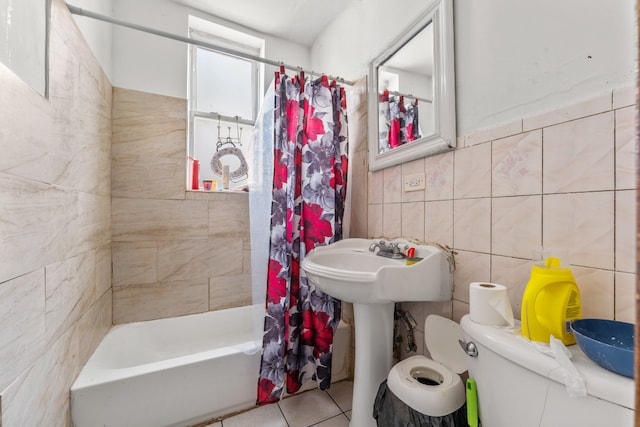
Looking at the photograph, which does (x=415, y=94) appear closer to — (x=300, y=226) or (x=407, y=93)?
(x=407, y=93)

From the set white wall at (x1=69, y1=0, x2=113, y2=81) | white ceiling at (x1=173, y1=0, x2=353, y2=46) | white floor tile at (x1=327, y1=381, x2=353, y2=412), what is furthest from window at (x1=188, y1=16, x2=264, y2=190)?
white floor tile at (x1=327, y1=381, x2=353, y2=412)

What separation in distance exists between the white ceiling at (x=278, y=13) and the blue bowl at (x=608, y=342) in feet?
6.76

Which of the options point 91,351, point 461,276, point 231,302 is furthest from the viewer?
point 231,302

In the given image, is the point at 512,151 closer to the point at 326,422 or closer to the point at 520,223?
the point at 520,223

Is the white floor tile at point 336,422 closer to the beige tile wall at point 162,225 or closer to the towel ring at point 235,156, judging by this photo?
the beige tile wall at point 162,225

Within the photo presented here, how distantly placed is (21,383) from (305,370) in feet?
3.63

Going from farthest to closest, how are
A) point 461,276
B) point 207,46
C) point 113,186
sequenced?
point 113,186, point 207,46, point 461,276

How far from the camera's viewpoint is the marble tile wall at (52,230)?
2.17ft

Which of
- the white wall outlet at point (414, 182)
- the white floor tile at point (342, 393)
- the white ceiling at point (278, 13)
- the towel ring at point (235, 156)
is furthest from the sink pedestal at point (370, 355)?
the white ceiling at point (278, 13)

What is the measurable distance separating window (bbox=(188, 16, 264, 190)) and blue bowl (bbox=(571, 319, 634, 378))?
190 centimetres

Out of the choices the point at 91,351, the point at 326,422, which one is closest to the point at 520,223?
the point at 326,422

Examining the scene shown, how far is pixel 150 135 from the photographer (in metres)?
1.66

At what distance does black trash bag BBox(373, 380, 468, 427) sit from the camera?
803 millimetres

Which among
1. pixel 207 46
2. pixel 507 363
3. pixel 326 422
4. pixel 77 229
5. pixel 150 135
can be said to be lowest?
pixel 326 422
